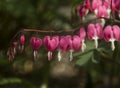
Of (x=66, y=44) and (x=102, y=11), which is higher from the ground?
(x=102, y=11)

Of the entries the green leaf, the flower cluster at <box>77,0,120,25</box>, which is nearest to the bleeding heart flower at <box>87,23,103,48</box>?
the flower cluster at <box>77,0,120,25</box>

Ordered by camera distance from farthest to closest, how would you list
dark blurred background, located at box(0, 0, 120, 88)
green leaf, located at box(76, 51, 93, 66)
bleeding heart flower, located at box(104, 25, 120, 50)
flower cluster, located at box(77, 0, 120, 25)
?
dark blurred background, located at box(0, 0, 120, 88), green leaf, located at box(76, 51, 93, 66), flower cluster, located at box(77, 0, 120, 25), bleeding heart flower, located at box(104, 25, 120, 50)

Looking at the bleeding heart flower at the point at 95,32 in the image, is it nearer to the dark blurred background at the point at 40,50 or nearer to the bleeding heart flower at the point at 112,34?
the bleeding heart flower at the point at 112,34

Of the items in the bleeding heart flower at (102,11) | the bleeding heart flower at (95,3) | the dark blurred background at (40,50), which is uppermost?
the bleeding heart flower at (95,3)

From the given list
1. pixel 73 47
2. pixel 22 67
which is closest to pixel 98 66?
pixel 22 67

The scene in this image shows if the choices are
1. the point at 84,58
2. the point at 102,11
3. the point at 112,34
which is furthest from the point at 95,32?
the point at 84,58

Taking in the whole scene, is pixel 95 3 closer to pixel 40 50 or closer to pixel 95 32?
pixel 95 32

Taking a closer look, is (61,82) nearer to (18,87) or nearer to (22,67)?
(22,67)

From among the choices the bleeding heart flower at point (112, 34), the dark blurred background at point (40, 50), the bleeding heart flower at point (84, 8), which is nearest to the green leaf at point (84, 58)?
the bleeding heart flower at point (84, 8)

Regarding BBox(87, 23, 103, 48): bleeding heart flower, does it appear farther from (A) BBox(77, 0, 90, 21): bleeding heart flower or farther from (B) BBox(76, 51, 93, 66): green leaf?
(B) BBox(76, 51, 93, 66): green leaf

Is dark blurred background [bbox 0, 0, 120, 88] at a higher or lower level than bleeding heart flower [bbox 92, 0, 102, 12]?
lower

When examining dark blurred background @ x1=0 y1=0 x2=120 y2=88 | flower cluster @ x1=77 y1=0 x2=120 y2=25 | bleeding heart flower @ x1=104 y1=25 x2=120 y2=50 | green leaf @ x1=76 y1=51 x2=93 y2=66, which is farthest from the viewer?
dark blurred background @ x1=0 y1=0 x2=120 y2=88
